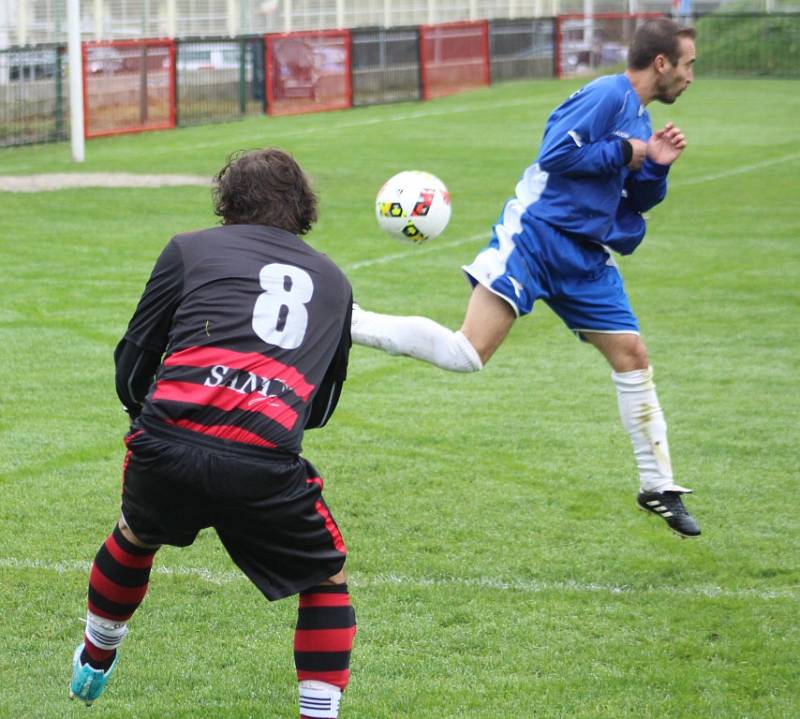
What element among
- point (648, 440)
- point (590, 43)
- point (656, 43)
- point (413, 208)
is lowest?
point (648, 440)

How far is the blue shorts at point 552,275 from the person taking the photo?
596 cm

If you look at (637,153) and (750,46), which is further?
(750,46)

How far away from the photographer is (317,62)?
97.2ft

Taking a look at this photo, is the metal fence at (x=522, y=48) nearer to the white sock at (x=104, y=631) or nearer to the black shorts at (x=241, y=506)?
the white sock at (x=104, y=631)

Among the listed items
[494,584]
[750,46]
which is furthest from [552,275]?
[750,46]

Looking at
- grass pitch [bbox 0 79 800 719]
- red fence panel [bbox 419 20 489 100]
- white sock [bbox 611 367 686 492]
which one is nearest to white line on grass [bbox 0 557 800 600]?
grass pitch [bbox 0 79 800 719]

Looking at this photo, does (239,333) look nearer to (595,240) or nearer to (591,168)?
(591,168)

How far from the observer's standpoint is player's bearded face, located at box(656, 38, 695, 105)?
604 cm

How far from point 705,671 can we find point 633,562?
110 cm

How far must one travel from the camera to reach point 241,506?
374cm

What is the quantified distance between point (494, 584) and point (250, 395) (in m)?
2.17

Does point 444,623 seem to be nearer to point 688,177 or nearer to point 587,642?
point 587,642

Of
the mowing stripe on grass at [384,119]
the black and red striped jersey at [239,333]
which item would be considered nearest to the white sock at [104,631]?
the black and red striped jersey at [239,333]

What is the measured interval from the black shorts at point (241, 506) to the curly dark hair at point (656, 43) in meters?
2.95
